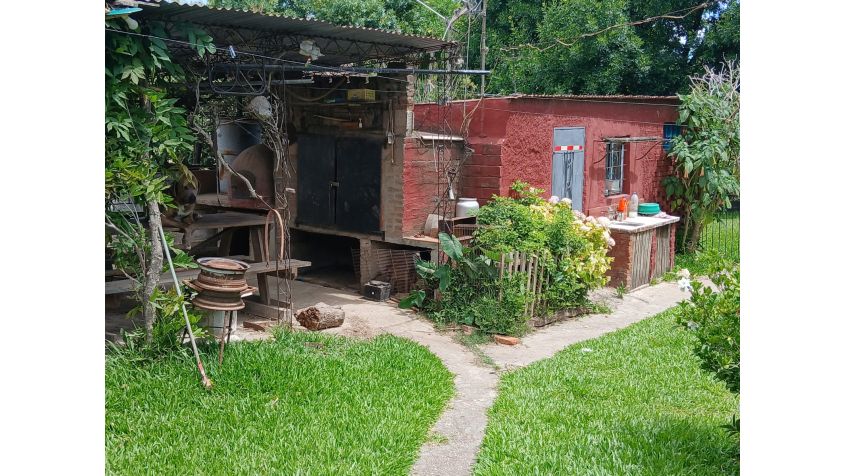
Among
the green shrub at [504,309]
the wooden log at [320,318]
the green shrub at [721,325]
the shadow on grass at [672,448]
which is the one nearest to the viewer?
the green shrub at [721,325]

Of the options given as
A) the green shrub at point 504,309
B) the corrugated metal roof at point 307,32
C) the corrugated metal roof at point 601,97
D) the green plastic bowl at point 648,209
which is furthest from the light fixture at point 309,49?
the green plastic bowl at point 648,209

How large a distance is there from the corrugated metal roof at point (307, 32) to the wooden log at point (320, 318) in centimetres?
319

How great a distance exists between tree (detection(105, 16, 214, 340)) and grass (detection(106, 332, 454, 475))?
0.94m

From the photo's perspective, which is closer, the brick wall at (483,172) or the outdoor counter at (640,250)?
the brick wall at (483,172)

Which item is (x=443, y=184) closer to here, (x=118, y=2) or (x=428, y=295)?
(x=428, y=295)

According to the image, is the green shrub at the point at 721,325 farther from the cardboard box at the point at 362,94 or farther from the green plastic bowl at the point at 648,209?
the green plastic bowl at the point at 648,209

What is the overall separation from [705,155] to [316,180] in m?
7.24

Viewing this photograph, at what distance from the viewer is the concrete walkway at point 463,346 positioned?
21.2 feet

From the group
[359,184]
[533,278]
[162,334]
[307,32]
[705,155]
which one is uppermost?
[307,32]

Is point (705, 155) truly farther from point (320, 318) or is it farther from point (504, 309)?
point (320, 318)

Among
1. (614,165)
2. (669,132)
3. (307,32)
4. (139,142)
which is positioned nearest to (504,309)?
(307,32)

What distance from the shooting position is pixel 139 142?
7.37 meters

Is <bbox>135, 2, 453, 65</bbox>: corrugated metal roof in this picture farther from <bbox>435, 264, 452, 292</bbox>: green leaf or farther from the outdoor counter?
the outdoor counter

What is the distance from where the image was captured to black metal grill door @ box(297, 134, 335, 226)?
12664mm
